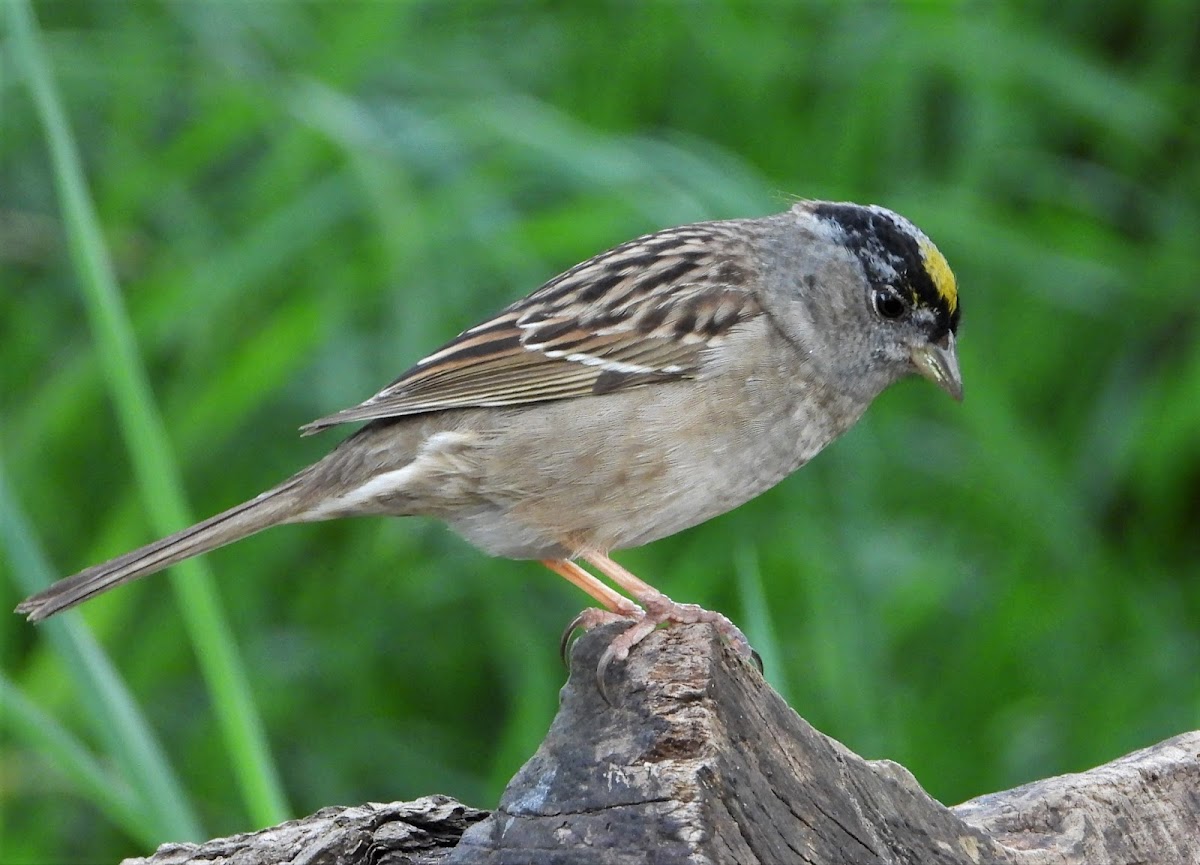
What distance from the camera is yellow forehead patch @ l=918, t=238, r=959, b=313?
3.09m

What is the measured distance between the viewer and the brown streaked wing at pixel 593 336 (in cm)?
299

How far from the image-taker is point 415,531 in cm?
396

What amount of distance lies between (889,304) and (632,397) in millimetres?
570

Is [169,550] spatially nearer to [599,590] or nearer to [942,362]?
[599,590]

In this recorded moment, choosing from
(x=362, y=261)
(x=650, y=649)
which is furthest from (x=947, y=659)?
(x=650, y=649)

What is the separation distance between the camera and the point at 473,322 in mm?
3885

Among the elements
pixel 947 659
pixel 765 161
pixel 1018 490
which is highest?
pixel 765 161

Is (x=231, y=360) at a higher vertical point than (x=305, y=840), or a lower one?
higher

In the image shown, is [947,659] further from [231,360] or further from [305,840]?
[305,840]

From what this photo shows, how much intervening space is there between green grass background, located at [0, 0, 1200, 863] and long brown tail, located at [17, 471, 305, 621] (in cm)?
82

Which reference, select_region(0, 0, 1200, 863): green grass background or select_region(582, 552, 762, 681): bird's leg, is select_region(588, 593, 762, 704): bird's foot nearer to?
select_region(582, 552, 762, 681): bird's leg

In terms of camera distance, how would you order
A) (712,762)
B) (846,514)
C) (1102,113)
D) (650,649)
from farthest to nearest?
(1102,113) → (846,514) → (650,649) → (712,762)

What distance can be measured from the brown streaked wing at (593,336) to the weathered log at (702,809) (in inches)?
38.5

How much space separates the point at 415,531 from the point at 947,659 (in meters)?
1.44
